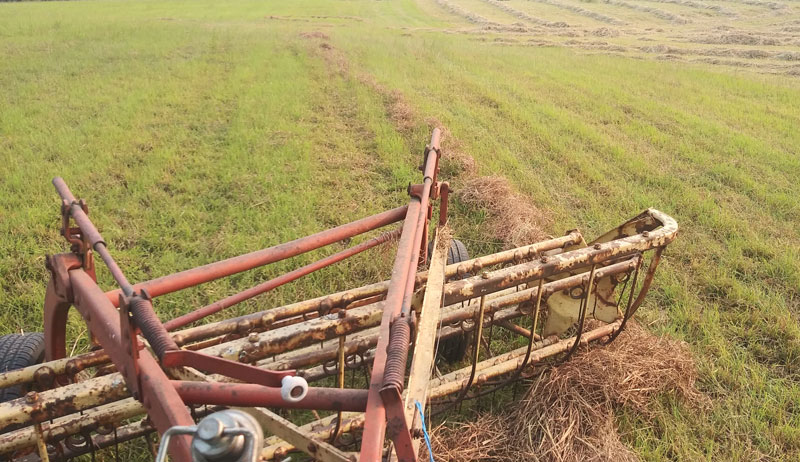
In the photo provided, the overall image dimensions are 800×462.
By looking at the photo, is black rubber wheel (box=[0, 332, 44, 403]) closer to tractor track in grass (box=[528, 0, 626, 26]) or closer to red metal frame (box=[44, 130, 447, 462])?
red metal frame (box=[44, 130, 447, 462])

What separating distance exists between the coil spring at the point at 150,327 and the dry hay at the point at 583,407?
5.69 feet

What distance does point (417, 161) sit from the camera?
735 centimetres

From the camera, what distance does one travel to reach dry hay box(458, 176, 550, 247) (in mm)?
4989

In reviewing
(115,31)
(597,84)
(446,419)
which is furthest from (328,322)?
(115,31)

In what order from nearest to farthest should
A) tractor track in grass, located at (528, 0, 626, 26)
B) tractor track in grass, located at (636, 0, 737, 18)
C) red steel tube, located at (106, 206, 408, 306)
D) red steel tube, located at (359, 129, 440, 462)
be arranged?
red steel tube, located at (359, 129, 440, 462) → red steel tube, located at (106, 206, 408, 306) → tractor track in grass, located at (528, 0, 626, 26) → tractor track in grass, located at (636, 0, 737, 18)

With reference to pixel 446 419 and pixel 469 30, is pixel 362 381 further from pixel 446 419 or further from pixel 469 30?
pixel 469 30

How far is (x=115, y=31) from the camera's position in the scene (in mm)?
18391

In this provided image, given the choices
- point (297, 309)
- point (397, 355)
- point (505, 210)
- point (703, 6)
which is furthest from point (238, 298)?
point (703, 6)

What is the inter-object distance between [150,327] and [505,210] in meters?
4.29

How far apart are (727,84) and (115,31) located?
18.5m

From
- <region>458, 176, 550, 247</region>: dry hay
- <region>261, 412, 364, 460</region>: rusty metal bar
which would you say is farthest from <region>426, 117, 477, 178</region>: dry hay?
<region>261, 412, 364, 460</region>: rusty metal bar

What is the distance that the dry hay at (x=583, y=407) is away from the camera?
2.89 m

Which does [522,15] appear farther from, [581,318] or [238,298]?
[238,298]

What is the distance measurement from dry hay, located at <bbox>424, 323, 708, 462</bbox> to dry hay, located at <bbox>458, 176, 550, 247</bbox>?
1573 mm
